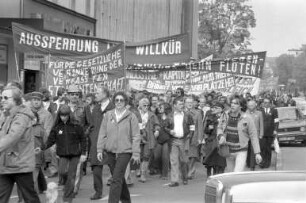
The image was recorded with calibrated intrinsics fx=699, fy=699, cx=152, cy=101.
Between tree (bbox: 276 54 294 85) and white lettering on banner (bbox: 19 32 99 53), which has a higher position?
tree (bbox: 276 54 294 85)

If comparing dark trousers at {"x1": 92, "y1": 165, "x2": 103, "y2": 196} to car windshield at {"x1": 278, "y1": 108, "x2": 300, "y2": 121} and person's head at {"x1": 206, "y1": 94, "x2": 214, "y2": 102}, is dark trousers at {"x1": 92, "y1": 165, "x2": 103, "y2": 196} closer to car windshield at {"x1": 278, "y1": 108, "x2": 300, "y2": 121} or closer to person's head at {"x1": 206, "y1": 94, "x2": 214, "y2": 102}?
person's head at {"x1": 206, "y1": 94, "x2": 214, "y2": 102}

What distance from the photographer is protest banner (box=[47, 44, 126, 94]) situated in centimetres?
1566

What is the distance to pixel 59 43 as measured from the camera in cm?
1593

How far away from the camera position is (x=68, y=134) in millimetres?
11062

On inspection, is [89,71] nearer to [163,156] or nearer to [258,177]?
[163,156]

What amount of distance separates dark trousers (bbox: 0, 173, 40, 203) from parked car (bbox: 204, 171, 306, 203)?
3.28m

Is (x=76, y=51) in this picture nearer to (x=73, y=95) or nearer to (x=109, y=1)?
(x=73, y=95)

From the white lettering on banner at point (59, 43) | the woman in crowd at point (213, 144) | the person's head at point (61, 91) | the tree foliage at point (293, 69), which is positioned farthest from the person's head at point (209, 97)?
the tree foliage at point (293, 69)

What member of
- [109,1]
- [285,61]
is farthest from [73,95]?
[285,61]

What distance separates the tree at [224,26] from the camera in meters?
62.4

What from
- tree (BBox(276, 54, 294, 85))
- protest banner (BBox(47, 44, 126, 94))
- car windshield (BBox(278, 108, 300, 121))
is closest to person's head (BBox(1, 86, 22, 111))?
protest banner (BBox(47, 44, 126, 94))

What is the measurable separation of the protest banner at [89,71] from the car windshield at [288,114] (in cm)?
1244

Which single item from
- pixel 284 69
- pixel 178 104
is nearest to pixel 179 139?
pixel 178 104

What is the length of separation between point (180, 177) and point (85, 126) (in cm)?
368
